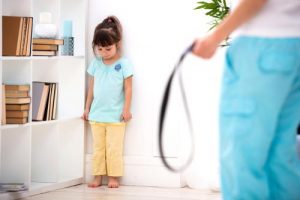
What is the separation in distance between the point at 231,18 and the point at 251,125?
0.94 ft

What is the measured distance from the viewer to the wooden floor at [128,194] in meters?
3.83

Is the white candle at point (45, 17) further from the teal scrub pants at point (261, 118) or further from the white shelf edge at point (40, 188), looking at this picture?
the teal scrub pants at point (261, 118)

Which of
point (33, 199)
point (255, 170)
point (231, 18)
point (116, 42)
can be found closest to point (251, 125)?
point (255, 170)

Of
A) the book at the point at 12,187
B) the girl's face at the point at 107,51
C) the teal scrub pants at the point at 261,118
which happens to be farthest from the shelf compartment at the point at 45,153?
the teal scrub pants at the point at 261,118

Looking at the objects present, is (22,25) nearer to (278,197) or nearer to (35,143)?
(35,143)

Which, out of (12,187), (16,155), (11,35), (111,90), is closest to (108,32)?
(111,90)

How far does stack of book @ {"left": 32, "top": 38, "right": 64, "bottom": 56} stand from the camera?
3.94 meters

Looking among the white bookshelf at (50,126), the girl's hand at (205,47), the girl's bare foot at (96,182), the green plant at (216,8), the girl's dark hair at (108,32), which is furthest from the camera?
the girl's bare foot at (96,182)

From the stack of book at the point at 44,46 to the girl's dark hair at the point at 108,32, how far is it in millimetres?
245

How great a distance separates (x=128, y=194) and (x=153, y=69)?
0.81m

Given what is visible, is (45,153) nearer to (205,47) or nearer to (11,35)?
(11,35)

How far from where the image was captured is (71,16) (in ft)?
14.1

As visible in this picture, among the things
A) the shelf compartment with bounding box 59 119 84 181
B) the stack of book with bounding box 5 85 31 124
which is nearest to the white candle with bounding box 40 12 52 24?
the stack of book with bounding box 5 85 31 124

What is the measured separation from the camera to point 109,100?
418 centimetres
